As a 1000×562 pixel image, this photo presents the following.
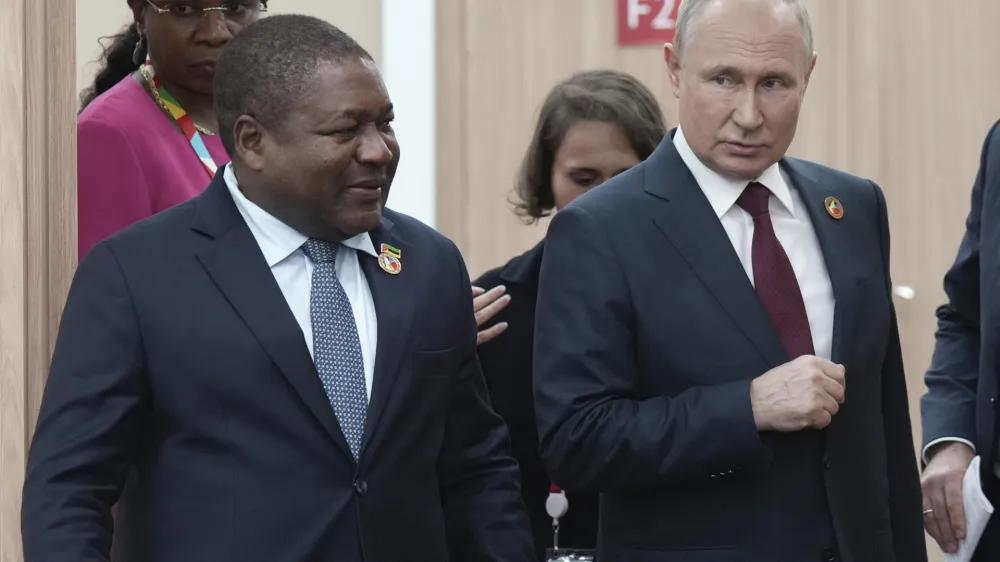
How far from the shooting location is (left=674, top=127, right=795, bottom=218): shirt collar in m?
2.22

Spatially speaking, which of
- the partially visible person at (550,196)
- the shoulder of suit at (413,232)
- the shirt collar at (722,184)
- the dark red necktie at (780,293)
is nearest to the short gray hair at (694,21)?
the shirt collar at (722,184)

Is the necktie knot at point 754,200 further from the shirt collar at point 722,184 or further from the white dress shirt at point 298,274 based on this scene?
the white dress shirt at point 298,274

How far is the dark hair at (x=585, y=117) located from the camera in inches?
118

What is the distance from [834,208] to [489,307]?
0.66m

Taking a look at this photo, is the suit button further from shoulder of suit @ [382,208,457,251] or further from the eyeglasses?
the eyeglasses

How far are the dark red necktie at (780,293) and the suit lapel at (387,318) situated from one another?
50cm

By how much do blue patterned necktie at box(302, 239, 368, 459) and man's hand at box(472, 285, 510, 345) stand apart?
64 cm

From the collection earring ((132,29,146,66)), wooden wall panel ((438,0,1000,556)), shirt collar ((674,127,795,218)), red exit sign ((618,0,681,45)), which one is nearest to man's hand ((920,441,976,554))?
shirt collar ((674,127,795,218))

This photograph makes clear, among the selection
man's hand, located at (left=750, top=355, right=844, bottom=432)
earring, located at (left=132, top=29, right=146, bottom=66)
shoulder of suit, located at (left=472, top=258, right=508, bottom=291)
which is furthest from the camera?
shoulder of suit, located at (left=472, top=258, right=508, bottom=291)

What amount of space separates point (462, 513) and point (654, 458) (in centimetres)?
28

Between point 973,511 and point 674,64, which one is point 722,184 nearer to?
point 674,64

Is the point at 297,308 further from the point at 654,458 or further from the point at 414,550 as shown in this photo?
the point at 654,458

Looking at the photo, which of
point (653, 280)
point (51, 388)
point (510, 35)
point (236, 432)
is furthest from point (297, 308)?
point (510, 35)

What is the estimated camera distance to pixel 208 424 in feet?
6.14
